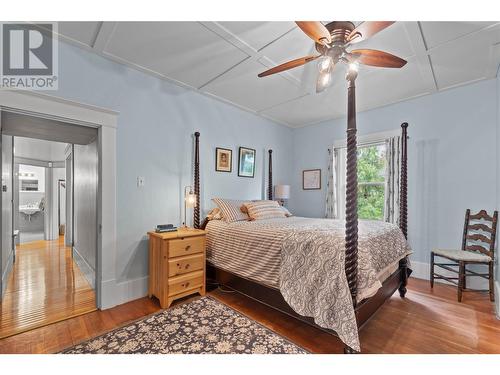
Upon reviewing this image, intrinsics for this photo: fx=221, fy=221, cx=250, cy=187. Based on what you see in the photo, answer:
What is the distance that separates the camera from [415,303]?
97.5 inches

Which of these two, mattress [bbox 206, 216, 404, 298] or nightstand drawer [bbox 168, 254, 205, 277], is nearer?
mattress [bbox 206, 216, 404, 298]

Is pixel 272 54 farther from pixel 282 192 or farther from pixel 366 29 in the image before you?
pixel 282 192

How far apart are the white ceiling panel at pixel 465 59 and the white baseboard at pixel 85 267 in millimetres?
4873

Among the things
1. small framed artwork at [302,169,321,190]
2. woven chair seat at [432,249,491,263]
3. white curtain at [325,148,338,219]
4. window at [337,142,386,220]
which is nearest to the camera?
woven chair seat at [432,249,491,263]

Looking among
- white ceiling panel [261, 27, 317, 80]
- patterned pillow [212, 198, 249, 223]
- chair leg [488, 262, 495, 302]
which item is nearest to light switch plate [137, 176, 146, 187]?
patterned pillow [212, 198, 249, 223]

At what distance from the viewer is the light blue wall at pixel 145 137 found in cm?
233

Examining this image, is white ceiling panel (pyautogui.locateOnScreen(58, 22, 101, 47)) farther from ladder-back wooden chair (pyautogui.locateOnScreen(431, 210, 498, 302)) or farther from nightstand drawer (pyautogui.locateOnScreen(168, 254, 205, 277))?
ladder-back wooden chair (pyautogui.locateOnScreen(431, 210, 498, 302))

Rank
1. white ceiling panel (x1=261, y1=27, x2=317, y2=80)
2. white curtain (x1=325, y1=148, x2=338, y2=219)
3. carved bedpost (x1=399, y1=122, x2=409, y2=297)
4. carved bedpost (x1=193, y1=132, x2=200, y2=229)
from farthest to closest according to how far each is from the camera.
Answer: white curtain (x1=325, y1=148, x2=338, y2=219)
carved bedpost (x1=193, y1=132, x2=200, y2=229)
carved bedpost (x1=399, y1=122, x2=409, y2=297)
white ceiling panel (x1=261, y1=27, x2=317, y2=80)

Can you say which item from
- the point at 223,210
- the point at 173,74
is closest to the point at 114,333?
the point at 223,210

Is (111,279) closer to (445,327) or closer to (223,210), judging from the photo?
(223,210)

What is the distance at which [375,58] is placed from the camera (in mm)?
1795

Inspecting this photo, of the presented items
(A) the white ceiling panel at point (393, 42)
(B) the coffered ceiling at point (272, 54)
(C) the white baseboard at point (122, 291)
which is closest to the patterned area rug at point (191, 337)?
(C) the white baseboard at point (122, 291)

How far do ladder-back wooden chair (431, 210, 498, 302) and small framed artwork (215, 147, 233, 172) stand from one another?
3.12 meters

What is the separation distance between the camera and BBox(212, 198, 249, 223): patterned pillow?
9.93ft
